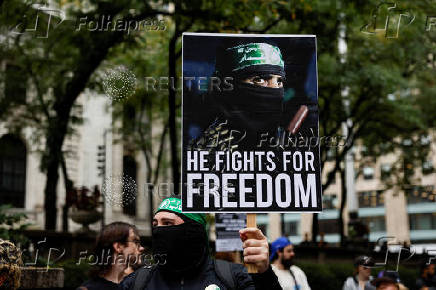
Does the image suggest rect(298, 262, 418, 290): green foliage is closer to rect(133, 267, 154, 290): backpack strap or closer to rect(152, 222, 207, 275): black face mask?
rect(152, 222, 207, 275): black face mask

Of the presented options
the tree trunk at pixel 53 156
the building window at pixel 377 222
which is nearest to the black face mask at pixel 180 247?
the tree trunk at pixel 53 156

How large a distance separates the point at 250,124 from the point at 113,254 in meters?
1.81

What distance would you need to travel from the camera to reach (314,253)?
2006cm

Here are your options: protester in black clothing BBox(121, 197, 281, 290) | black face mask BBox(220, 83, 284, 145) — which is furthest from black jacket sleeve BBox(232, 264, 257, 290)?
→ black face mask BBox(220, 83, 284, 145)

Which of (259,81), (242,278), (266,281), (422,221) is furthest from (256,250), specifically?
(422,221)

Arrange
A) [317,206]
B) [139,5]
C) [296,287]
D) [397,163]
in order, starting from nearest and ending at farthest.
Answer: [317,206] < [296,287] < [139,5] < [397,163]

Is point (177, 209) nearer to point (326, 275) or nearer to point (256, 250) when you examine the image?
point (256, 250)

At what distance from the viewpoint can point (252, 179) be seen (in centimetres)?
423

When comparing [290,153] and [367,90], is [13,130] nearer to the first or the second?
[367,90]

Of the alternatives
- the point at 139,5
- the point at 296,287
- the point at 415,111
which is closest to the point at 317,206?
the point at 296,287

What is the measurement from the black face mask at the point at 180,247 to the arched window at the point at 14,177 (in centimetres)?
2900

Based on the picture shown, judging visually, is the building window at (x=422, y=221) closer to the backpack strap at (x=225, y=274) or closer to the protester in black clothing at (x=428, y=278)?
the protester in black clothing at (x=428, y=278)

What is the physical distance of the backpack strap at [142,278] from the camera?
3.98m

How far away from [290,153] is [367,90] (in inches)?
675
